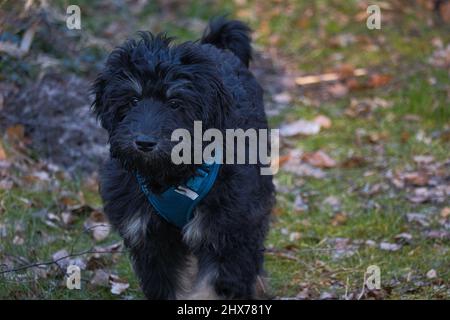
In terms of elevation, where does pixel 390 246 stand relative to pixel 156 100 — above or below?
below

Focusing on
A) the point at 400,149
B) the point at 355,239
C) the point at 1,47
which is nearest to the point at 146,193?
the point at 355,239

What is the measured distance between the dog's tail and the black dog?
0.91m

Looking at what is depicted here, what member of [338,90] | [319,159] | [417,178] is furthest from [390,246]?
[338,90]

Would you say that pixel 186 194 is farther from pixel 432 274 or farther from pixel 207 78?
pixel 432 274

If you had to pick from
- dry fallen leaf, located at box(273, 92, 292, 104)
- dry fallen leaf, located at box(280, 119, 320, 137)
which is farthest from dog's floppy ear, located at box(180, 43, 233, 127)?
dry fallen leaf, located at box(273, 92, 292, 104)

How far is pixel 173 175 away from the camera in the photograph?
166 inches

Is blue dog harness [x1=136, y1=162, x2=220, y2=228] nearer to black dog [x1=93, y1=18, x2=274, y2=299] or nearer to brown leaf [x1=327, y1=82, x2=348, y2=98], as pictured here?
black dog [x1=93, y1=18, x2=274, y2=299]

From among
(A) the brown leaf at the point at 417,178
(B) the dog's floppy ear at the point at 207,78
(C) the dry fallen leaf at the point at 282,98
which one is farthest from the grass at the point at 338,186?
(B) the dog's floppy ear at the point at 207,78

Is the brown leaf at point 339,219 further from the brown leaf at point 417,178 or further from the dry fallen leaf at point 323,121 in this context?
the dry fallen leaf at point 323,121

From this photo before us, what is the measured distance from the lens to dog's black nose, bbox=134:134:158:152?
13.1ft

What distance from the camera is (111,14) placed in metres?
10.9

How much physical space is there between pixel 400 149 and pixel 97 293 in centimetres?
340

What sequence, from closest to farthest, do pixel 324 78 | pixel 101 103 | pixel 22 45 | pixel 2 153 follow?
pixel 101 103 < pixel 2 153 < pixel 22 45 < pixel 324 78

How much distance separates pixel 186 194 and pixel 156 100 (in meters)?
0.50
